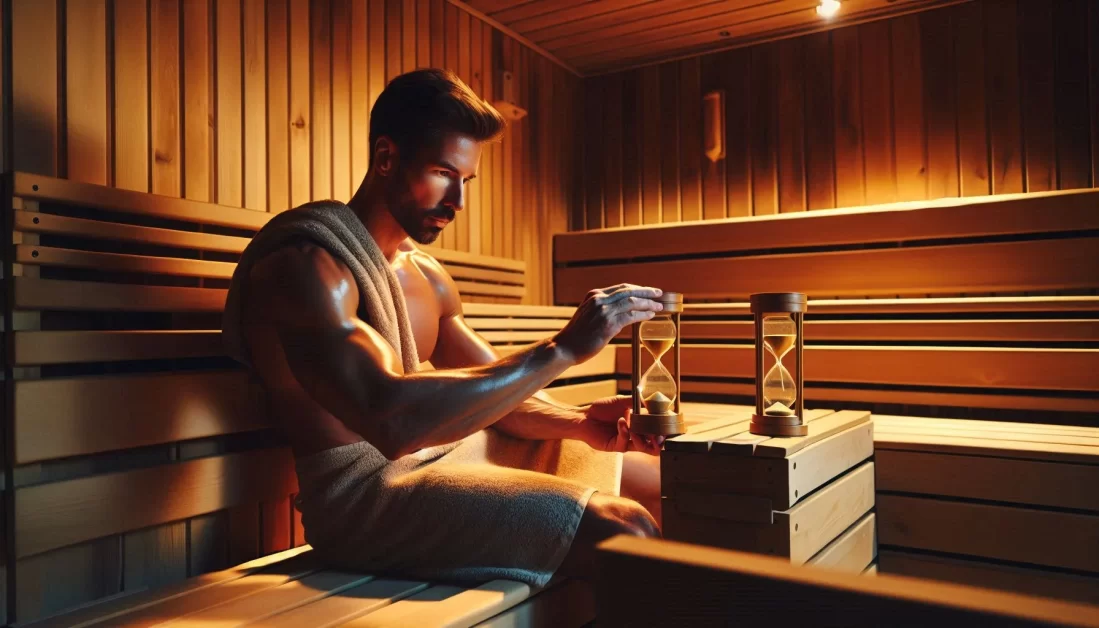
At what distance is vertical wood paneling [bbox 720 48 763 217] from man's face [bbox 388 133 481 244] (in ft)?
8.61

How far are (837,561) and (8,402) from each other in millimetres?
2141

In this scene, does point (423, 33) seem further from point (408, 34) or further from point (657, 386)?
point (657, 386)

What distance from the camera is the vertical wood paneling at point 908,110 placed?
384cm

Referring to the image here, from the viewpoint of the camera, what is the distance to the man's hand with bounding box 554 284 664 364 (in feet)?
5.91

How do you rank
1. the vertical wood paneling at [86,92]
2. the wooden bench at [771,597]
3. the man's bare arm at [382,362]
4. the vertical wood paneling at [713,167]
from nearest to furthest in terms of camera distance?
1. the wooden bench at [771,597]
2. the man's bare arm at [382,362]
3. the vertical wood paneling at [86,92]
4. the vertical wood paneling at [713,167]

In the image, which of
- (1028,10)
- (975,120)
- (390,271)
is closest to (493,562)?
(390,271)

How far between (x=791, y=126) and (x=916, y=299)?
119 centimetres

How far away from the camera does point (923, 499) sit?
2600mm

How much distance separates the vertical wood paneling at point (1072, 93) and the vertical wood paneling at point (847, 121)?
0.86 metres

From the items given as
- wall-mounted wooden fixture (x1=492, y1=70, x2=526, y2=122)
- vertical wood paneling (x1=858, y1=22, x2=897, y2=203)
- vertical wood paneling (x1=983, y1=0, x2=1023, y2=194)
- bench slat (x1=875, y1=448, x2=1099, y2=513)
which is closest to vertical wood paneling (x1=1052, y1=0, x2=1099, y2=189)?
vertical wood paneling (x1=983, y1=0, x2=1023, y2=194)

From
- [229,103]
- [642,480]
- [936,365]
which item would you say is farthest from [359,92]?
[936,365]

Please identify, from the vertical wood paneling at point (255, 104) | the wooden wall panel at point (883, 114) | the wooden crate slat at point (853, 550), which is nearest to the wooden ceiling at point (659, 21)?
the wooden wall panel at point (883, 114)

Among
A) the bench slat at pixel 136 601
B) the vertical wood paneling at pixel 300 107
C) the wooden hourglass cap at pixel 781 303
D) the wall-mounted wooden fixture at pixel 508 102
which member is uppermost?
the wall-mounted wooden fixture at pixel 508 102

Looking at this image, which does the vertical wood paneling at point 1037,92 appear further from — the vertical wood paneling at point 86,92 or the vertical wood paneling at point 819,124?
the vertical wood paneling at point 86,92
